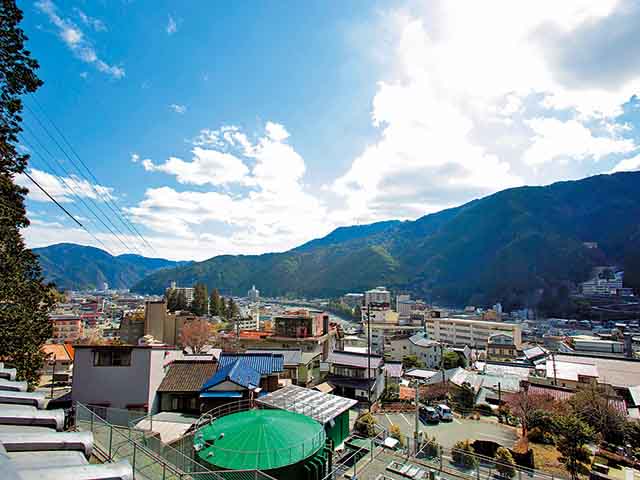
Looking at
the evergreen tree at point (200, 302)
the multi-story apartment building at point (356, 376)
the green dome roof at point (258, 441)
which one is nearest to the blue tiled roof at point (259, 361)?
the green dome roof at point (258, 441)

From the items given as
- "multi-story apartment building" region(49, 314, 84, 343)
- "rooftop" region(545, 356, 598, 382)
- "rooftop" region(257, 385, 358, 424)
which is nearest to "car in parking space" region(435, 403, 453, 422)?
"rooftop" region(257, 385, 358, 424)

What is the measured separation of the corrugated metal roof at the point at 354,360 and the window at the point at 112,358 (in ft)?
59.4

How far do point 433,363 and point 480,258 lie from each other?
462 feet

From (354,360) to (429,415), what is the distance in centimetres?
869

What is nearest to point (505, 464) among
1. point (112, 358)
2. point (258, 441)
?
point (258, 441)

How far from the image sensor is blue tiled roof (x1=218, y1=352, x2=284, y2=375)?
19.8m

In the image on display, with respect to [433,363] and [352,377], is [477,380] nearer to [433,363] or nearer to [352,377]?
[352,377]

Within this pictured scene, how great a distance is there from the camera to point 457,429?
2056 centimetres

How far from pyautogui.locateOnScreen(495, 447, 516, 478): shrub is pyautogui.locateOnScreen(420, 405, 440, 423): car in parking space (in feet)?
24.7

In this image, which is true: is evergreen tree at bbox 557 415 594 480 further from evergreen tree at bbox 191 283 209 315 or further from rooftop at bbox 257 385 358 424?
evergreen tree at bbox 191 283 209 315

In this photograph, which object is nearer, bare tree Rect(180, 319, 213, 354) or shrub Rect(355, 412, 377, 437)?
shrub Rect(355, 412, 377, 437)

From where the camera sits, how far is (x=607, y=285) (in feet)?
373

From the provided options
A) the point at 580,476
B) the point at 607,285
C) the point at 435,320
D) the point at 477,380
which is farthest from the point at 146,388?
the point at 607,285

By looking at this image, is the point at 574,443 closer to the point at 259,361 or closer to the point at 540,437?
the point at 540,437
